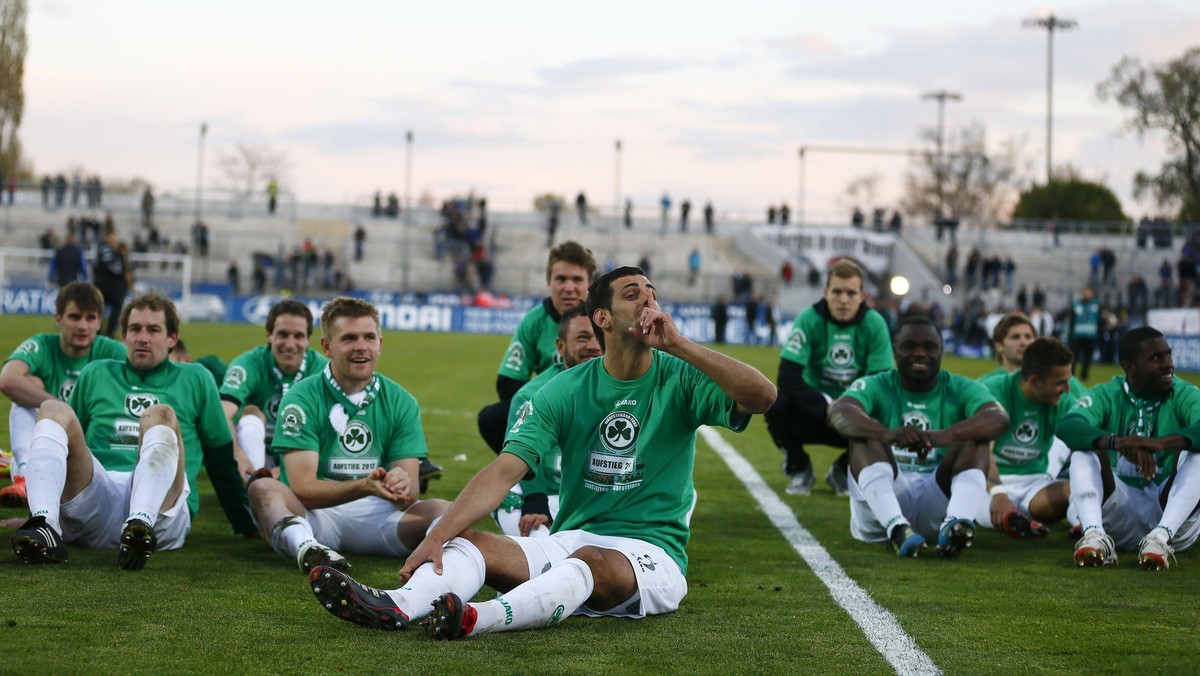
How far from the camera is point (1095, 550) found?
6.70 meters

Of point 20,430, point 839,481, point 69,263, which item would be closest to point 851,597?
point 839,481

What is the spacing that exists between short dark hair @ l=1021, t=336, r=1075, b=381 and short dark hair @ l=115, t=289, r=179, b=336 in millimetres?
5169

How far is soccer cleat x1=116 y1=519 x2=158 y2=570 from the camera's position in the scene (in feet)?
19.4

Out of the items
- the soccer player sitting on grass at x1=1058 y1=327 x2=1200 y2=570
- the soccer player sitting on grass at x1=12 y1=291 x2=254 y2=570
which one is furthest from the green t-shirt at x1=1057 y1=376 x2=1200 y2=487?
the soccer player sitting on grass at x1=12 y1=291 x2=254 y2=570

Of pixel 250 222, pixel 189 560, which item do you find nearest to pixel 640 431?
pixel 189 560

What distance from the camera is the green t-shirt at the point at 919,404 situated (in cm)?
771

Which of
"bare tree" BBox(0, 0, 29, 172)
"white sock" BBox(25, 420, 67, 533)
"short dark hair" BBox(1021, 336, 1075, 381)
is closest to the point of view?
"white sock" BBox(25, 420, 67, 533)

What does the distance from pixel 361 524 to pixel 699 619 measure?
6.72ft

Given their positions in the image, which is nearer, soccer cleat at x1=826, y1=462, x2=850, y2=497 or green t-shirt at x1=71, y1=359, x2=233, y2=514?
green t-shirt at x1=71, y1=359, x2=233, y2=514

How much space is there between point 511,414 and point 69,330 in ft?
10.1

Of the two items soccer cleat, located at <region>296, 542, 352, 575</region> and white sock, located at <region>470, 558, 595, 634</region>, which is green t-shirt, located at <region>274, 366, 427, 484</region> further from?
white sock, located at <region>470, 558, 595, 634</region>

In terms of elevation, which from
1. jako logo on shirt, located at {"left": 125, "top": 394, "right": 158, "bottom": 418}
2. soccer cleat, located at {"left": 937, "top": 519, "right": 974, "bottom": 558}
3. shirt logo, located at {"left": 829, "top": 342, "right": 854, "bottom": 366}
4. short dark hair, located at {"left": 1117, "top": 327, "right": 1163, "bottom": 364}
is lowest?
soccer cleat, located at {"left": 937, "top": 519, "right": 974, "bottom": 558}

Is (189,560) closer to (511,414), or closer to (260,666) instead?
(511,414)

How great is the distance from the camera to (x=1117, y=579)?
255 inches
